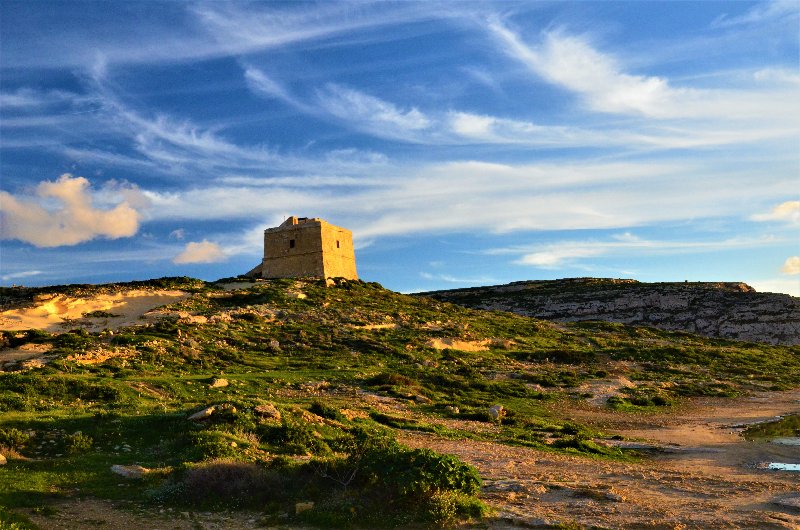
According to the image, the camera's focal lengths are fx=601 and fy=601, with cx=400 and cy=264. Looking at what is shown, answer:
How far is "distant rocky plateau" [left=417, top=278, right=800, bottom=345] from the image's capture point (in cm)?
7048

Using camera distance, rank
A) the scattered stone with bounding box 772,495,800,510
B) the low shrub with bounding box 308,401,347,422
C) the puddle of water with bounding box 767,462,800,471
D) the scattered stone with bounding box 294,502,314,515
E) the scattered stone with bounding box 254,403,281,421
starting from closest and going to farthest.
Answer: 1. the scattered stone with bounding box 294,502,314,515
2. the scattered stone with bounding box 772,495,800,510
3. the puddle of water with bounding box 767,462,800,471
4. the scattered stone with bounding box 254,403,281,421
5. the low shrub with bounding box 308,401,347,422

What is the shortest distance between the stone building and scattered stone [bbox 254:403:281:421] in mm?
46754

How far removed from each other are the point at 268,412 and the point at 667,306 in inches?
3045

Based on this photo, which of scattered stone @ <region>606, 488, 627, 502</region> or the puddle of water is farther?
the puddle of water

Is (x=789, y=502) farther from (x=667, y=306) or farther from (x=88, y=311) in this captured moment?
(x=667, y=306)

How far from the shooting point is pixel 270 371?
2797 cm

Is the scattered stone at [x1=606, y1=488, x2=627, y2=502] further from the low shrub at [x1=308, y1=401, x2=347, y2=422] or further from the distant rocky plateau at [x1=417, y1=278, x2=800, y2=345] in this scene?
the distant rocky plateau at [x1=417, y1=278, x2=800, y2=345]

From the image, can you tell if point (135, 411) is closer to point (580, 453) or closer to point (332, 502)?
point (332, 502)

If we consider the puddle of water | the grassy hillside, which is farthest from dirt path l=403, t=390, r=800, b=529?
the grassy hillside

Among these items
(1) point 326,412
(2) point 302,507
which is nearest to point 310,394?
(1) point 326,412

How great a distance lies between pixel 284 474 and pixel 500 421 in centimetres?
1262

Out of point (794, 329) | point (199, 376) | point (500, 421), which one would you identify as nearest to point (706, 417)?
point (500, 421)

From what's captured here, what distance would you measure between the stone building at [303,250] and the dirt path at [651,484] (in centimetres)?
4470

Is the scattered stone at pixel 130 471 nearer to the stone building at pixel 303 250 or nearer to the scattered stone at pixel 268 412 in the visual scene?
the scattered stone at pixel 268 412
